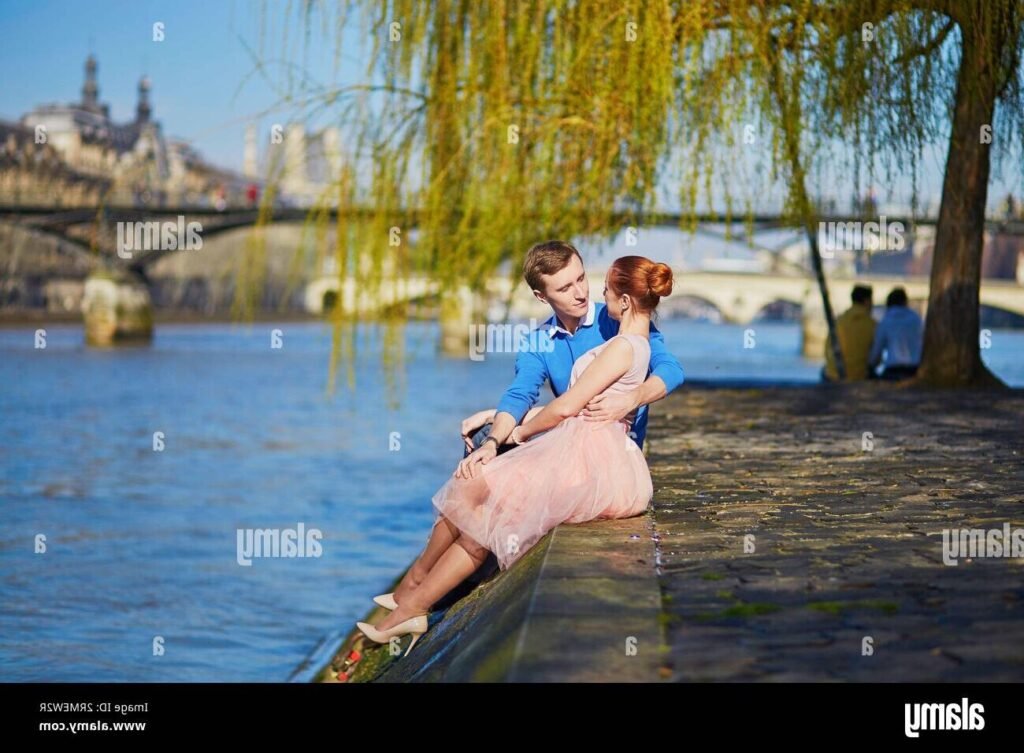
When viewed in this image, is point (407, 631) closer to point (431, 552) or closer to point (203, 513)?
point (431, 552)

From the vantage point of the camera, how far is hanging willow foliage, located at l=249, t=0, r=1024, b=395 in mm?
9078

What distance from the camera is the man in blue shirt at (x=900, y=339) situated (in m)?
13.0

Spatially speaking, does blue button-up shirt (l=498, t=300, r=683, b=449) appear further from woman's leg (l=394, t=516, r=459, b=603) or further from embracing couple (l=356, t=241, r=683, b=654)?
woman's leg (l=394, t=516, r=459, b=603)

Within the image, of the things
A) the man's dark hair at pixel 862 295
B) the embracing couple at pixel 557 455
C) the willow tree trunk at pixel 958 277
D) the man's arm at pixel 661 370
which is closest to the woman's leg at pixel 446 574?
the embracing couple at pixel 557 455

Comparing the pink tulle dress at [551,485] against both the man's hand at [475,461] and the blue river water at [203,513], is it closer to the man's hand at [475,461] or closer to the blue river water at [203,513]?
the man's hand at [475,461]

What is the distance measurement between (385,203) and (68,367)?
4493cm

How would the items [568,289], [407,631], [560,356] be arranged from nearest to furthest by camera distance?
[407,631] → [568,289] → [560,356]

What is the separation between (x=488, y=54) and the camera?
9438 millimetres

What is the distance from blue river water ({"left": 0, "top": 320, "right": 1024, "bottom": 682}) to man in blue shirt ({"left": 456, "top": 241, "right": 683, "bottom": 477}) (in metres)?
2.67

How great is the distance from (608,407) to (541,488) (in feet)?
1.11

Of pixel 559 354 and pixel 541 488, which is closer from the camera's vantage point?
pixel 541 488

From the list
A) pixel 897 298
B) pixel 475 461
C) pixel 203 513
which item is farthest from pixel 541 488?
pixel 203 513

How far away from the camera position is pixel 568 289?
524 cm
